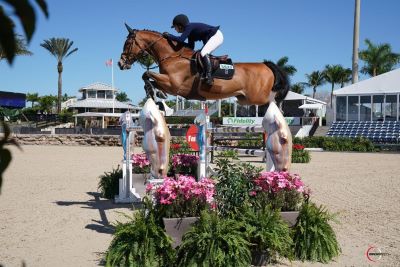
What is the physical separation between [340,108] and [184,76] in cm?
2541

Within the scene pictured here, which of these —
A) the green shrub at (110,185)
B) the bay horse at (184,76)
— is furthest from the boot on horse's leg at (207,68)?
the green shrub at (110,185)

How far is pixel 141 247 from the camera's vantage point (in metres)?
3.76

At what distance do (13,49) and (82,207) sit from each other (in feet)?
21.3

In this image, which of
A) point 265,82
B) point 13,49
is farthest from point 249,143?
point 13,49

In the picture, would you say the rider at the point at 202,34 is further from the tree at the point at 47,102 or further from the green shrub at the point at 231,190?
the tree at the point at 47,102

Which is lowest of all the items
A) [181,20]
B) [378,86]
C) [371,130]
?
[371,130]

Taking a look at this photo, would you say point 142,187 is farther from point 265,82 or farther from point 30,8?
point 30,8

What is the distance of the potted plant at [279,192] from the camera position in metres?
4.29

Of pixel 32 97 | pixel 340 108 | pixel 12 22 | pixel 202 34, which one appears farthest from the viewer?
pixel 32 97

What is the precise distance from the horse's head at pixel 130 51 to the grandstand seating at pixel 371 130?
68.2 ft

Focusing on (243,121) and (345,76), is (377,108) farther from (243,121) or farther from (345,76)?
(345,76)

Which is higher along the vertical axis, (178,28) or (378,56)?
(378,56)

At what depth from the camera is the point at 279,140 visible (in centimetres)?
501

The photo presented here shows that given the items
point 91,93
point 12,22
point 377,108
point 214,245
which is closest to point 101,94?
point 91,93
